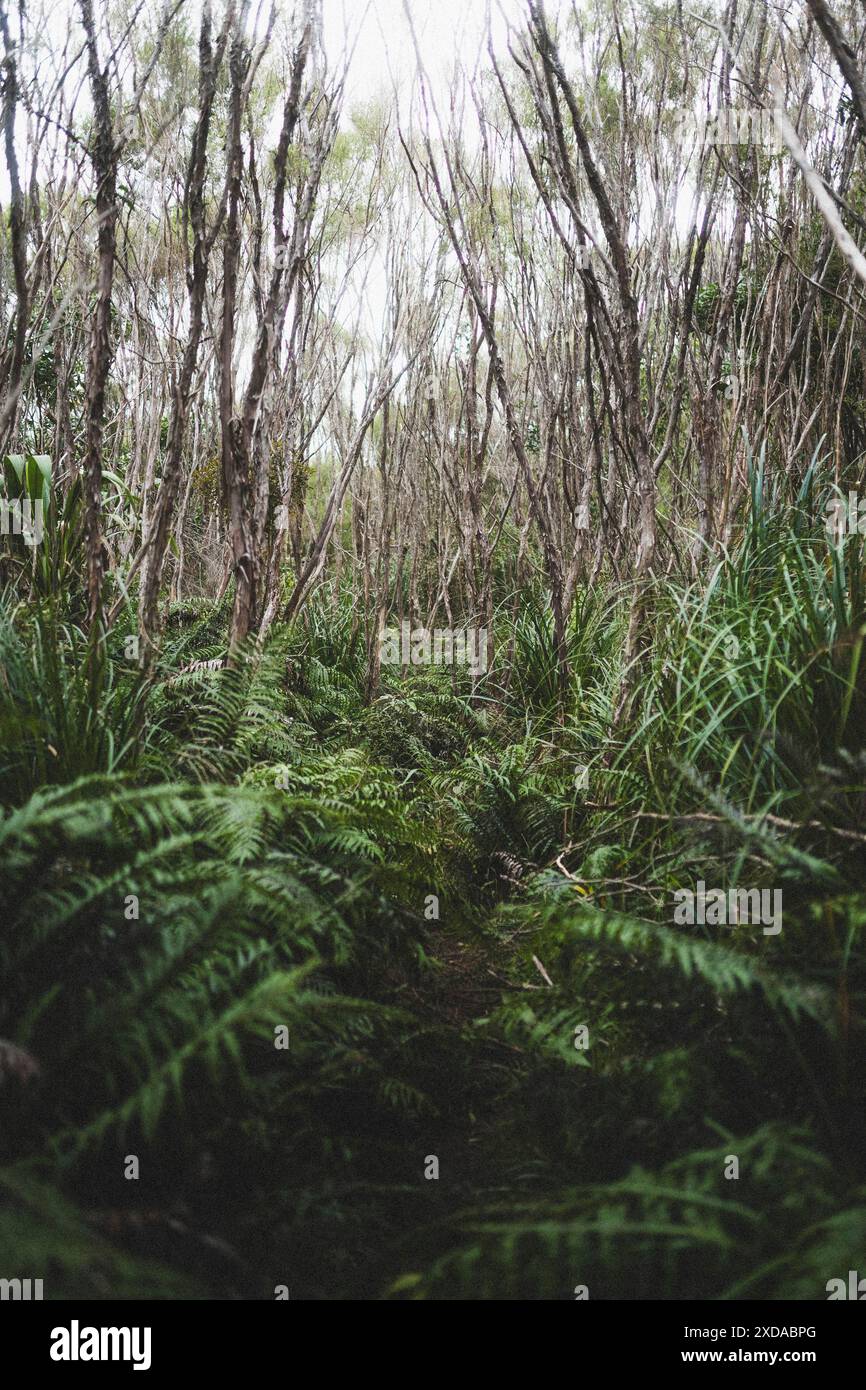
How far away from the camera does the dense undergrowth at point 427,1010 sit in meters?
0.87

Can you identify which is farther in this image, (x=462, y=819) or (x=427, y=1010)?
(x=462, y=819)

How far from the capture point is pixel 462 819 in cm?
240

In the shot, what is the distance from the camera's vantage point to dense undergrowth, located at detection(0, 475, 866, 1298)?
875 millimetres

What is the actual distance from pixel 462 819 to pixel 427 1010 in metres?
0.86

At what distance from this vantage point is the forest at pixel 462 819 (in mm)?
918

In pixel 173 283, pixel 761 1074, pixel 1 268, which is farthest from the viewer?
pixel 173 283

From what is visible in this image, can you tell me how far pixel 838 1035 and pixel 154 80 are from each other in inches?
193

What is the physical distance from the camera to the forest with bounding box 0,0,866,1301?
92 centimetres

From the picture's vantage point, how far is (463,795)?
263cm

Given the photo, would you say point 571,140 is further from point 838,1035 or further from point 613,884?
point 838,1035

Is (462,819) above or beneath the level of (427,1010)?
above
